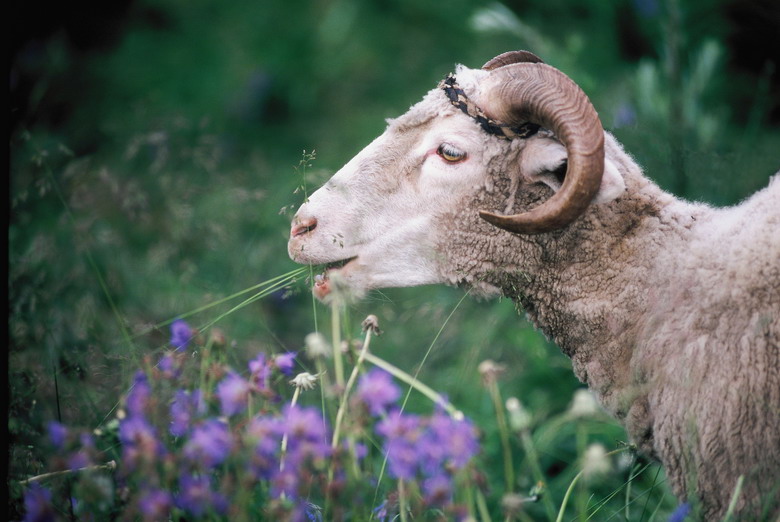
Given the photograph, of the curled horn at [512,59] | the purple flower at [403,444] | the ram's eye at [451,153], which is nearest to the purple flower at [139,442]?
the purple flower at [403,444]

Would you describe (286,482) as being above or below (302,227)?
below

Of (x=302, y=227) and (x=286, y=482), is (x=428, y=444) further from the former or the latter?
(x=302, y=227)

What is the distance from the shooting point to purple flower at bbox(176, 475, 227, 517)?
1.78 metres

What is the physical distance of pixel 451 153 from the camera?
117 inches

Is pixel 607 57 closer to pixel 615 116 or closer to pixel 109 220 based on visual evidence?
pixel 615 116

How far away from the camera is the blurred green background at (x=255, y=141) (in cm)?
361

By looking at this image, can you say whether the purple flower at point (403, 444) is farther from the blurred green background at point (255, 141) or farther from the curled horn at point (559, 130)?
the curled horn at point (559, 130)

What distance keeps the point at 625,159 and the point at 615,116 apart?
7.74 ft

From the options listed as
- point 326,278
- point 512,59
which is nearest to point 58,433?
point 326,278

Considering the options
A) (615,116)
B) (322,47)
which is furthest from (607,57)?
(322,47)

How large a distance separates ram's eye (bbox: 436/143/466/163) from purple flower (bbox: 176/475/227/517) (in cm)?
154

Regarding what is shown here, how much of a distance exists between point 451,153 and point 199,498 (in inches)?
64.9

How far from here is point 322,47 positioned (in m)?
8.84

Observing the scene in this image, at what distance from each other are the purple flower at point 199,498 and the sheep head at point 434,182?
1221 millimetres
